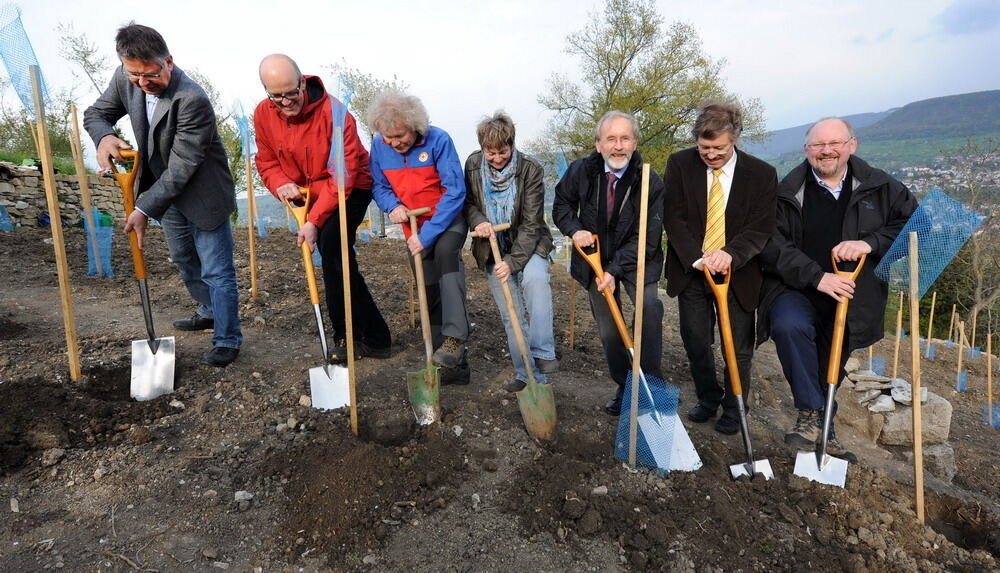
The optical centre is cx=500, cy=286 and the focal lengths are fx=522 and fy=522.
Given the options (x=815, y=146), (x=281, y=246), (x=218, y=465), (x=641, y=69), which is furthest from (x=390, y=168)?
(x=641, y=69)

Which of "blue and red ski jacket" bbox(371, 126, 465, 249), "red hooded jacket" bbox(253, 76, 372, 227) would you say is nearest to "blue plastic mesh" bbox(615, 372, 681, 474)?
"blue and red ski jacket" bbox(371, 126, 465, 249)

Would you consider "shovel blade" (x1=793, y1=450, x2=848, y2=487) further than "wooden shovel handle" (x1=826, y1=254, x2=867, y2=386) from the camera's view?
No

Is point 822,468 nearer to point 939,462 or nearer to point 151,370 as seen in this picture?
point 939,462

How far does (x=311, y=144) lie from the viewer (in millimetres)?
3293

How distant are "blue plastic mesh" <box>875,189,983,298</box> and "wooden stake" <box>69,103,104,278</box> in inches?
248

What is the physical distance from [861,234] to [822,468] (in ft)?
4.01

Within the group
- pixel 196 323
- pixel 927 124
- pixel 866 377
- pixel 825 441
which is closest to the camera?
pixel 825 441

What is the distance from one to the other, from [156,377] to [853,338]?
4.06 metres

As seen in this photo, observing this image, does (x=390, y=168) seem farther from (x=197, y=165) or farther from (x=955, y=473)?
(x=955, y=473)

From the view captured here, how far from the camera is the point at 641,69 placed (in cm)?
1966

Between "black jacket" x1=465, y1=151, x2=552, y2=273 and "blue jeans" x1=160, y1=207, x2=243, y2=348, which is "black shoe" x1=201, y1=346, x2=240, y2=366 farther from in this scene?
"black jacket" x1=465, y1=151, x2=552, y2=273

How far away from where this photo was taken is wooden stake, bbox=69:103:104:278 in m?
4.99

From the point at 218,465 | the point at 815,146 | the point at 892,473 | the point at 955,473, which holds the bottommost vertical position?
the point at 955,473

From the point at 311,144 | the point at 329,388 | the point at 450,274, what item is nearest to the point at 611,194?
the point at 450,274
